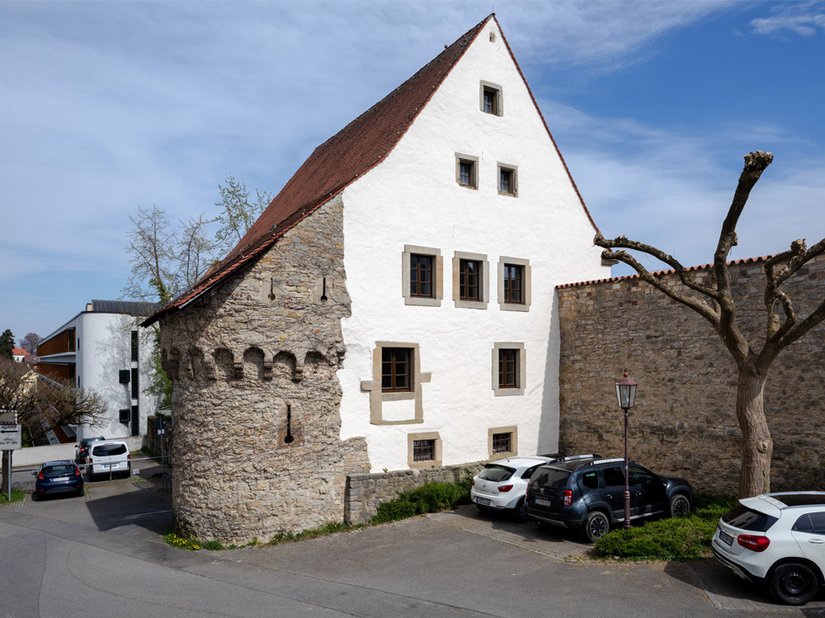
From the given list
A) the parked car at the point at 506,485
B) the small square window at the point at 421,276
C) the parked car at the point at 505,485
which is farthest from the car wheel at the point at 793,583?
the small square window at the point at 421,276

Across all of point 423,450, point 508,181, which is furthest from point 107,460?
point 508,181

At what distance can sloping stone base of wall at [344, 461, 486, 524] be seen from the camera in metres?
15.3

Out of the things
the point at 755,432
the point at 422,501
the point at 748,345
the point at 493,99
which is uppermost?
the point at 493,99

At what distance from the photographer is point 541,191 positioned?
19.7 metres

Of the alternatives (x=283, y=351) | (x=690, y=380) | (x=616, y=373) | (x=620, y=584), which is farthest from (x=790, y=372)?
(x=283, y=351)

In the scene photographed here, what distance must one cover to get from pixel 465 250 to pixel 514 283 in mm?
2265

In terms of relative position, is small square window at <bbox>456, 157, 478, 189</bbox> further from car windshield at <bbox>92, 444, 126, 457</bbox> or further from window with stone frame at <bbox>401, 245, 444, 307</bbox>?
car windshield at <bbox>92, 444, 126, 457</bbox>

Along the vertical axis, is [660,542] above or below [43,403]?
below

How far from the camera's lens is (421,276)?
17.3m

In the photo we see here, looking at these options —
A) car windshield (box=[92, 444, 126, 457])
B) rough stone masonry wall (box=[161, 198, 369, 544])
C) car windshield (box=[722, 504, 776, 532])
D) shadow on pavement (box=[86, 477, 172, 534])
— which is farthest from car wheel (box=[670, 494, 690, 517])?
car windshield (box=[92, 444, 126, 457])

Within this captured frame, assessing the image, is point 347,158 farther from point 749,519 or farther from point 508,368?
point 749,519

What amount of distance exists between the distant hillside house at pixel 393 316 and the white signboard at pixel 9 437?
9363 mm

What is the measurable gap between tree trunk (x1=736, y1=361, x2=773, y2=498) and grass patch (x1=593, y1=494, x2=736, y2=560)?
1268 mm

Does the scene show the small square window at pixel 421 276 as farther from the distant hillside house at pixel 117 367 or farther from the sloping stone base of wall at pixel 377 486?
the distant hillside house at pixel 117 367
